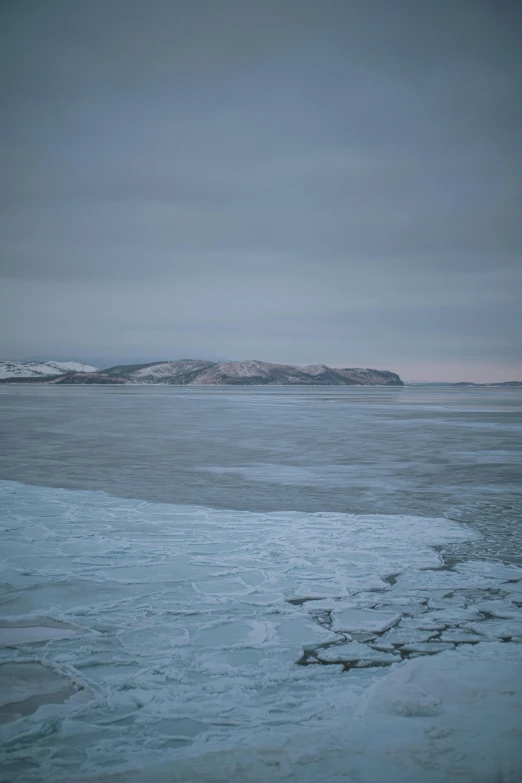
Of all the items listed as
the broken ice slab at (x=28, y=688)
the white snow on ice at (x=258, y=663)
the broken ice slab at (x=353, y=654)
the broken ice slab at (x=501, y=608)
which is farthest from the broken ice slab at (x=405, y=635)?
the broken ice slab at (x=28, y=688)

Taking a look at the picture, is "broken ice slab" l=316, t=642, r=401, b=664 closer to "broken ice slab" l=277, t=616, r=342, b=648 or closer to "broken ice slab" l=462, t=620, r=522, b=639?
"broken ice slab" l=277, t=616, r=342, b=648

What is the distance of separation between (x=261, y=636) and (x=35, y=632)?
154cm

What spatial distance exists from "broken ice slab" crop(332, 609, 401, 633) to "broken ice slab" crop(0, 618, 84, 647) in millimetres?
1785

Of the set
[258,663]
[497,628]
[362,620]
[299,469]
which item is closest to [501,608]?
[497,628]

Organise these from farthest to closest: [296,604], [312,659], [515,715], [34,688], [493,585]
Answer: [493,585] → [296,604] → [312,659] → [34,688] → [515,715]

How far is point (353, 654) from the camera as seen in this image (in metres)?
3.53

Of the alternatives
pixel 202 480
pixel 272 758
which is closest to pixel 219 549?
pixel 272 758

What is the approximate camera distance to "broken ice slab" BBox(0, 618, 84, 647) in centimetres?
372

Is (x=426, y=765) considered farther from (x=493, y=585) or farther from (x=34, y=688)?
(x=493, y=585)

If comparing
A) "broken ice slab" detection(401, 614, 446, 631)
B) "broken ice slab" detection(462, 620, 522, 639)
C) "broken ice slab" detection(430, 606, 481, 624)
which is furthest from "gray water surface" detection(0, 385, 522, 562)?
"broken ice slab" detection(401, 614, 446, 631)

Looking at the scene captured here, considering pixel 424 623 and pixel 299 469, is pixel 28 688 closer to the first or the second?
pixel 424 623

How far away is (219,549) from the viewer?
19.1ft

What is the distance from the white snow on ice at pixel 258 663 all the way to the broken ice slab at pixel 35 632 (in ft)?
0.05

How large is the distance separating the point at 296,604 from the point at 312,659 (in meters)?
0.87
